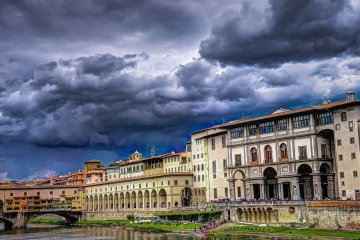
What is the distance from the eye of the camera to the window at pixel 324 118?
265 ft

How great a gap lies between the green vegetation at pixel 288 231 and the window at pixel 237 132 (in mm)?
19750

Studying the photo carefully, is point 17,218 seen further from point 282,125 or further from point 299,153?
point 299,153

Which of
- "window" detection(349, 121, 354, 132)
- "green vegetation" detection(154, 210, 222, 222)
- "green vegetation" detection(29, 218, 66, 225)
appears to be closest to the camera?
"window" detection(349, 121, 354, 132)

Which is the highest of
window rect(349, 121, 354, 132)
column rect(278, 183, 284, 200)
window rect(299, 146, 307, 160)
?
window rect(349, 121, 354, 132)

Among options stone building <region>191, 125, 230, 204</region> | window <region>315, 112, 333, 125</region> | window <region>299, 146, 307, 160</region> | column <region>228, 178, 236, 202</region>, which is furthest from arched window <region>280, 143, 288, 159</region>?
stone building <region>191, 125, 230, 204</region>

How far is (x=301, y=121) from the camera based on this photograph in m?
84.5

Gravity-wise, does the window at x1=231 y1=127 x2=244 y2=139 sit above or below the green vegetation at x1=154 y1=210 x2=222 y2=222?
above

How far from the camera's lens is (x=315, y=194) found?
81125 millimetres

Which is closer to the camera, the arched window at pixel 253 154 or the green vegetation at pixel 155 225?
the green vegetation at pixel 155 225

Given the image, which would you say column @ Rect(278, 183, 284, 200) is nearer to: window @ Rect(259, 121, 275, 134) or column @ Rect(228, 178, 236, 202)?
window @ Rect(259, 121, 275, 134)

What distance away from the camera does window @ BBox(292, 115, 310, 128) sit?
8369cm

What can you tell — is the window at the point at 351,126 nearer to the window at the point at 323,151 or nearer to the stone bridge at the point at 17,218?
the window at the point at 323,151

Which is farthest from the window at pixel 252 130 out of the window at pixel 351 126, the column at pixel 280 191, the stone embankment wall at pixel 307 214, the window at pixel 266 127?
the window at pixel 351 126

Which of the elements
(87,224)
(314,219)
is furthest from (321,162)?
(87,224)
